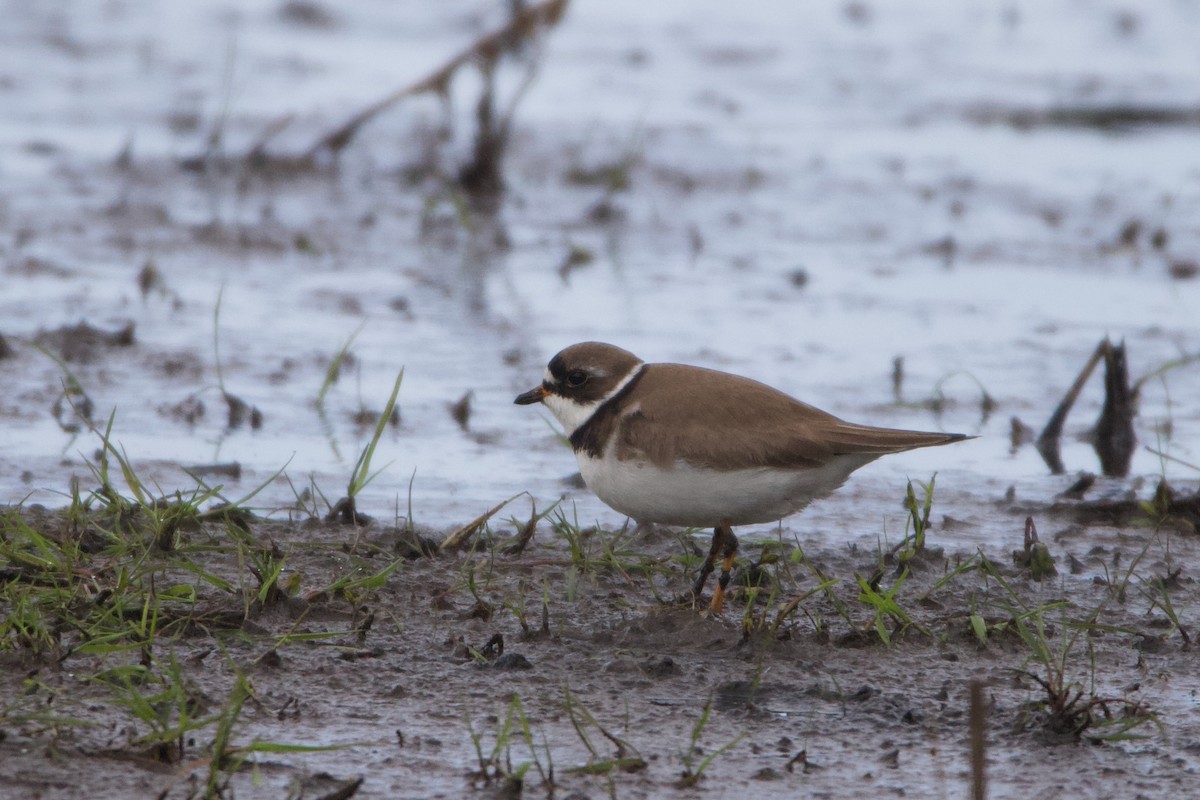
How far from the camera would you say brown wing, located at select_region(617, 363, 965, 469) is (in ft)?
16.3

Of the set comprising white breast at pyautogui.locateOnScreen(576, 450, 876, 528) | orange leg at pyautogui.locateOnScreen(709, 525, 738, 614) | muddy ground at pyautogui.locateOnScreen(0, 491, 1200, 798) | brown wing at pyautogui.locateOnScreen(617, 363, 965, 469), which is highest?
brown wing at pyautogui.locateOnScreen(617, 363, 965, 469)

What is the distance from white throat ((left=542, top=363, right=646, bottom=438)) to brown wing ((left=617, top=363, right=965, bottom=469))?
0.16 meters

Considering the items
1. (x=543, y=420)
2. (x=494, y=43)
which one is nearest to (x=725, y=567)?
(x=543, y=420)

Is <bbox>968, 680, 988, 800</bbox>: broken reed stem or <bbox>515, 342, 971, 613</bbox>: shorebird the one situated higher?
<bbox>515, 342, 971, 613</bbox>: shorebird

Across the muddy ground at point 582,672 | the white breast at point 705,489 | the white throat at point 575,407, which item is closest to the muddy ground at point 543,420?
the muddy ground at point 582,672

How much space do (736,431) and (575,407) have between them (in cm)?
69

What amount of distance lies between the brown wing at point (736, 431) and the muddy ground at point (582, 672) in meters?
0.43

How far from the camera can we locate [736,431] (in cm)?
502

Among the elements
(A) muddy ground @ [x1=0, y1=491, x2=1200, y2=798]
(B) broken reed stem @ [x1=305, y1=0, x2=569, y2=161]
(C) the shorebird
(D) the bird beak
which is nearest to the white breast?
(C) the shorebird

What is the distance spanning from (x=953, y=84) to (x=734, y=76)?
7.40 ft

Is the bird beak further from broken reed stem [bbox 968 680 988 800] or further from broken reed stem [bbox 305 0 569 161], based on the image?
broken reed stem [bbox 305 0 569 161]

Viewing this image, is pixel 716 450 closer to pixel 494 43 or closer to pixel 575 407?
pixel 575 407

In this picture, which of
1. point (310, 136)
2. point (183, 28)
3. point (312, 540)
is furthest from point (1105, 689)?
point (183, 28)

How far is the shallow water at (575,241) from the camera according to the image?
23.7ft
